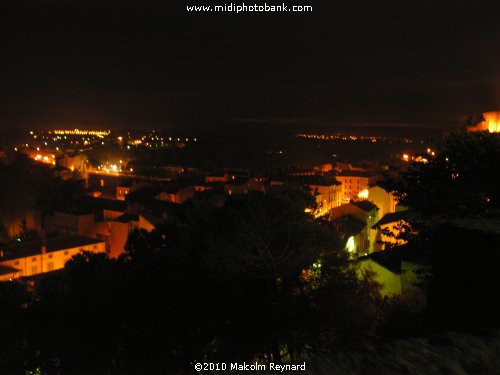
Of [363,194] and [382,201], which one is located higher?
[363,194]

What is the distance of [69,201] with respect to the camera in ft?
96.7

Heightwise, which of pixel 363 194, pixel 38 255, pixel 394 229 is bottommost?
pixel 38 255

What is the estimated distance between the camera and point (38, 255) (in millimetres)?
17453

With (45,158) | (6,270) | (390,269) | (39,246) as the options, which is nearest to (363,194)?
(39,246)

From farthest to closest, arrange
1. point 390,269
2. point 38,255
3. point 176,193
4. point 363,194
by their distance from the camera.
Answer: point 363,194, point 176,193, point 38,255, point 390,269

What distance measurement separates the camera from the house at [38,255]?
16672 mm

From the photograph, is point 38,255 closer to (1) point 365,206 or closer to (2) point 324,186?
(1) point 365,206

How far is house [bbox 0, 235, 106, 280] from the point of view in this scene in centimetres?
1667

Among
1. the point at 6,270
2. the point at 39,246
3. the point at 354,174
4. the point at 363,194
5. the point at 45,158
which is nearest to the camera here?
the point at 6,270

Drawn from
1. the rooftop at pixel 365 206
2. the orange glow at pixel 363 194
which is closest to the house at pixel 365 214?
the rooftop at pixel 365 206

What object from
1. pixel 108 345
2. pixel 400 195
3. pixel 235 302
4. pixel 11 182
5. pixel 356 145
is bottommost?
pixel 108 345

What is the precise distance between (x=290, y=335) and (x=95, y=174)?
4214cm

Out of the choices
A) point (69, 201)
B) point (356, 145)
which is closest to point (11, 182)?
point (69, 201)

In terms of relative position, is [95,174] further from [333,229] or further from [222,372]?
[222,372]
